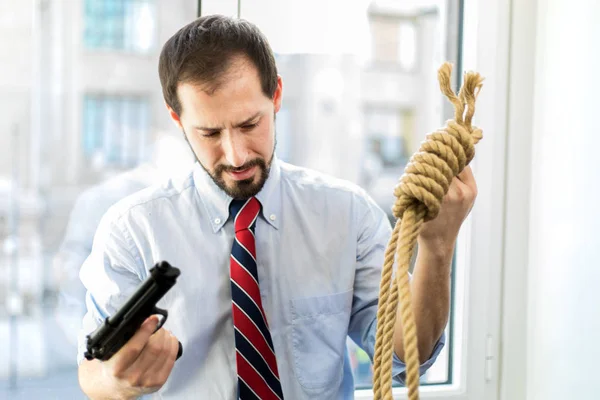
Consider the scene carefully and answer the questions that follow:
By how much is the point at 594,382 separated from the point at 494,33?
0.73 meters

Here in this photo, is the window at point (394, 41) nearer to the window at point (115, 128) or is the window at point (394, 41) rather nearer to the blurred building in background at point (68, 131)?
the blurred building in background at point (68, 131)

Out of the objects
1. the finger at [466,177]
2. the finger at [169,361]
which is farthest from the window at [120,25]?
the finger at [466,177]

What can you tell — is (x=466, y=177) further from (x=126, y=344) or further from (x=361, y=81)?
(x=361, y=81)

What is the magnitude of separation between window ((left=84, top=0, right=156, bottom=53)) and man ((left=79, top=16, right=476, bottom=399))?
0.77 ft

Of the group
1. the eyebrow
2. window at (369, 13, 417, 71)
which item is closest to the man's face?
the eyebrow

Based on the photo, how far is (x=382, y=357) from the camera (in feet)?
2.34

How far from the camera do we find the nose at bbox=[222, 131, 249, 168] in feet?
3.50

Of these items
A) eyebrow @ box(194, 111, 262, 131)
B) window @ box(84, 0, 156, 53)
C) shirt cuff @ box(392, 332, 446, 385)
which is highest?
window @ box(84, 0, 156, 53)

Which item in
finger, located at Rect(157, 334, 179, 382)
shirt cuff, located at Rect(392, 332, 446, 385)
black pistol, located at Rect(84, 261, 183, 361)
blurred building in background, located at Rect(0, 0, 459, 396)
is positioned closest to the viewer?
black pistol, located at Rect(84, 261, 183, 361)

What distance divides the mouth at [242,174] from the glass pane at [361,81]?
1.09 feet

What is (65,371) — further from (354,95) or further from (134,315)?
(354,95)

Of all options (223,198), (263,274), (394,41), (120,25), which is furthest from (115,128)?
(394,41)

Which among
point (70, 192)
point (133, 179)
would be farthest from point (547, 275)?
point (70, 192)

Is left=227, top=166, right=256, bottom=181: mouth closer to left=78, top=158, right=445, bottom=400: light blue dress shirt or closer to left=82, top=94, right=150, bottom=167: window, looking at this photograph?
left=78, top=158, right=445, bottom=400: light blue dress shirt
